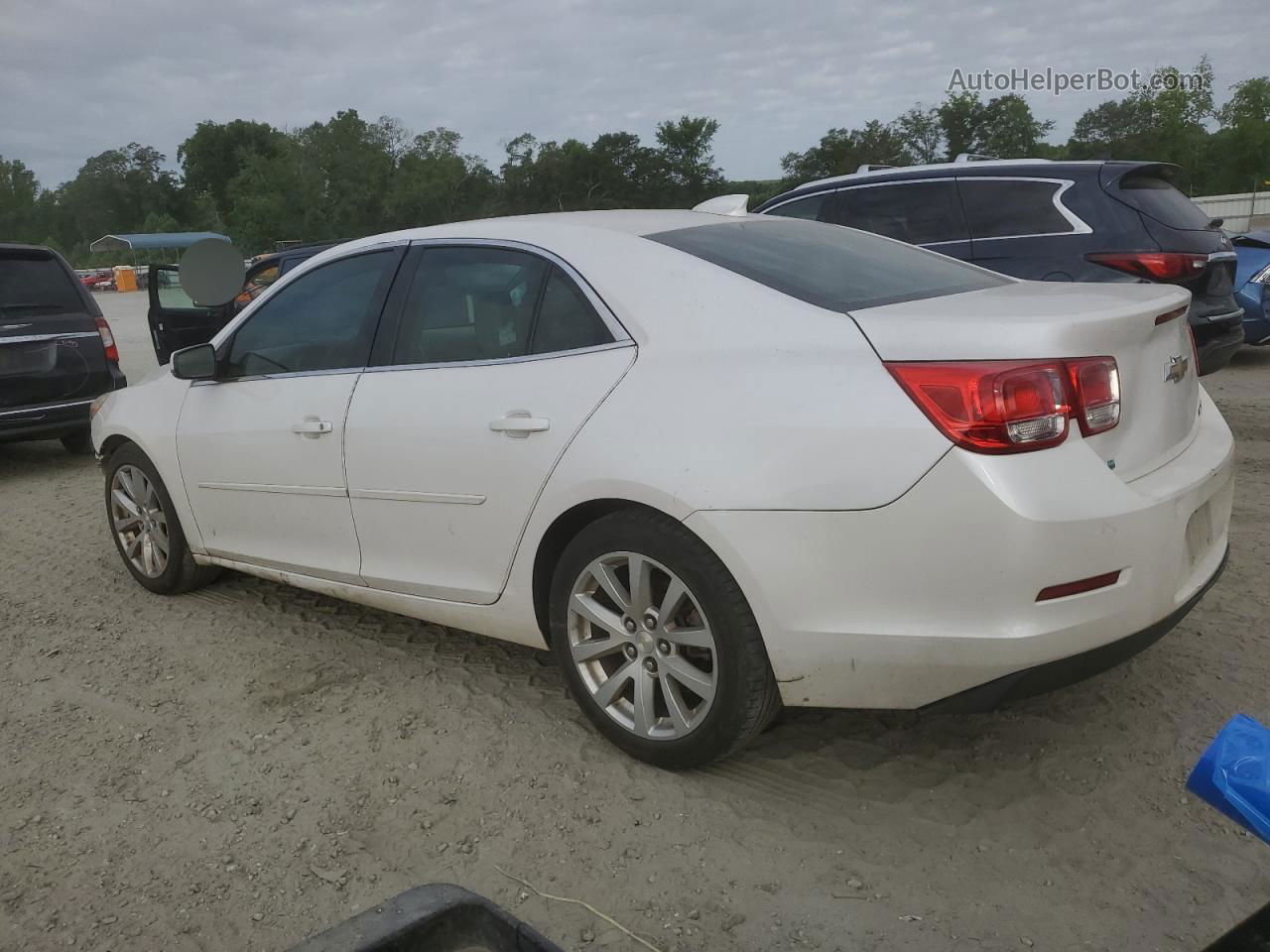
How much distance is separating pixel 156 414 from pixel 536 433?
7.85 feet

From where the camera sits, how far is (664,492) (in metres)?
2.68

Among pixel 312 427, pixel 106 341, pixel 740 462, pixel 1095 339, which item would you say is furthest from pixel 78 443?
pixel 1095 339

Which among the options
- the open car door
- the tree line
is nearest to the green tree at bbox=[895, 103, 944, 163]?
the tree line

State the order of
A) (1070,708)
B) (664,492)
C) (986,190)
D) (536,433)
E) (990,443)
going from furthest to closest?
1. (986,190)
2. (1070,708)
3. (536,433)
4. (664,492)
5. (990,443)

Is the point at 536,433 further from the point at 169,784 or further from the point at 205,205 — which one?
the point at 205,205

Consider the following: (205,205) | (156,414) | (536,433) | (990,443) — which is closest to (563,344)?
(536,433)

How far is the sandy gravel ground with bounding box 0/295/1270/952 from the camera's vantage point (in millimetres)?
2404

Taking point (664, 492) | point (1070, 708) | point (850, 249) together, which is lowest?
point (1070, 708)

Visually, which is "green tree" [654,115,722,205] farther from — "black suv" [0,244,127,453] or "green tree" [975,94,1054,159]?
"black suv" [0,244,127,453]

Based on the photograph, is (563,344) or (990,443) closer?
(990,443)

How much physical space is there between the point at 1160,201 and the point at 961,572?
5200 mm

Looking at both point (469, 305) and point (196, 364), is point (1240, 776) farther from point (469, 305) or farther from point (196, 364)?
point (196, 364)

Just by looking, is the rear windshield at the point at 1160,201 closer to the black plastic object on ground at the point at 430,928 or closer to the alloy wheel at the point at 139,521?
the alloy wheel at the point at 139,521

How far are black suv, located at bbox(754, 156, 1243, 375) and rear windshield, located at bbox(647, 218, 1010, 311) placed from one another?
10.6ft
